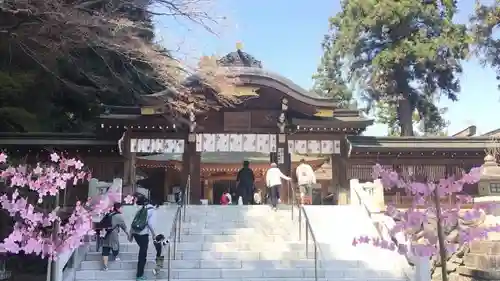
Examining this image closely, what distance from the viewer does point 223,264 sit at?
9.01m

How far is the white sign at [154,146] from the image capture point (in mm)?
15555

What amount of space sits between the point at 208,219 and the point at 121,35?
4.96 metres

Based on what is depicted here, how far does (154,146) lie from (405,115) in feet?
62.3

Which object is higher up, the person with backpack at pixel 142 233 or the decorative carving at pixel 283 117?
the decorative carving at pixel 283 117

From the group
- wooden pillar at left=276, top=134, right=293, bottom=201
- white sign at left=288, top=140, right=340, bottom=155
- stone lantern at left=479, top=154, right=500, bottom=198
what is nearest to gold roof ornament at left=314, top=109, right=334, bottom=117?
white sign at left=288, top=140, right=340, bottom=155

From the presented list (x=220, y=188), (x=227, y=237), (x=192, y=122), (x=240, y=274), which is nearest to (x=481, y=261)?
(x=240, y=274)

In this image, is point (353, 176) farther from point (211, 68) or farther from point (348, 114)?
point (211, 68)

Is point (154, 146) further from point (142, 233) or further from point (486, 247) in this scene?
point (486, 247)

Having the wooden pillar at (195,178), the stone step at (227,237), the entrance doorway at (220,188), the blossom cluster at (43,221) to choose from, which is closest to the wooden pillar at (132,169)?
the wooden pillar at (195,178)

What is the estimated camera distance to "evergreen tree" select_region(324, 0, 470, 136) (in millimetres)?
26969

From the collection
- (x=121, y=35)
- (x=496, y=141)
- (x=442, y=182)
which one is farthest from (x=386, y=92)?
(x=442, y=182)

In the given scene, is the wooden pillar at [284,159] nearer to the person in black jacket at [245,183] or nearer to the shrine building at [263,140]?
the shrine building at [263,140]

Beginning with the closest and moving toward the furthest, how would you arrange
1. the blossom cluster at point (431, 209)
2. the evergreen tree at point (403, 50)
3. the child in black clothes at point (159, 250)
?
the blossom cluster at point (431, 209), the child in black clothes at point (159, 250), the evergreen tree at point (403, 50)

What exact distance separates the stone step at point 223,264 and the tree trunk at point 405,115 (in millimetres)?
21468
